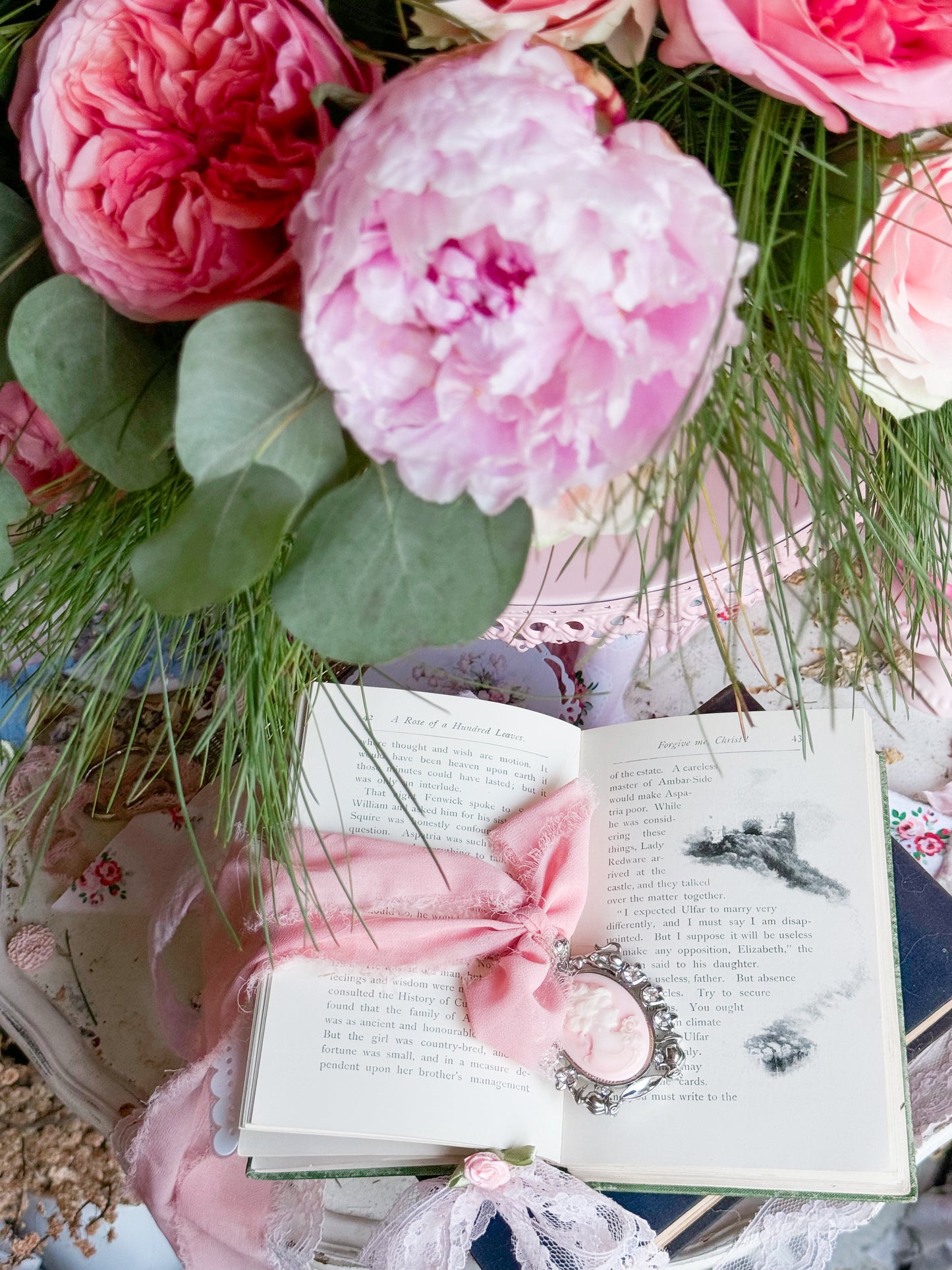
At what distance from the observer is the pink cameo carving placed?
533 mm

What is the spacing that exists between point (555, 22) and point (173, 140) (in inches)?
4.0

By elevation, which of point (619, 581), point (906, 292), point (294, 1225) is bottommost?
point (294, 1225)

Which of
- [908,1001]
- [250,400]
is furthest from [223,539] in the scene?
[908,1001]

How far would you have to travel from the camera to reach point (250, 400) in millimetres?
237

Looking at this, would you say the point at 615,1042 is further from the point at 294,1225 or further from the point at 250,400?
the point at 250,400

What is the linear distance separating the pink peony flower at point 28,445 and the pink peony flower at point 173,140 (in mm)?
87

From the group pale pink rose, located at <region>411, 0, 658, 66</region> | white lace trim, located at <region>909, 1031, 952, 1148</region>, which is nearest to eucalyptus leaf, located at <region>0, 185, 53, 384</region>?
pale pink rose, located at <region>411, 0, 658, 66</region>

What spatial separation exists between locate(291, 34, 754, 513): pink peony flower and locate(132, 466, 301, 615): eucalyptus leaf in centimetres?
3

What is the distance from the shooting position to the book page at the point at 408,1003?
0.50 meters

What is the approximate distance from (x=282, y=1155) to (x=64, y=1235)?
465mm

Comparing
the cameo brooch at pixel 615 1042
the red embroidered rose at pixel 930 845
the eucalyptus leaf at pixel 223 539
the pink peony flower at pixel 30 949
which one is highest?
the eucalyptus leaf at pixel 223 539

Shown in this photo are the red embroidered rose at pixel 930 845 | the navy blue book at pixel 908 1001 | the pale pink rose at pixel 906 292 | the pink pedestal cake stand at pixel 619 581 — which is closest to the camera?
the pale pink rose at pixel 906 292

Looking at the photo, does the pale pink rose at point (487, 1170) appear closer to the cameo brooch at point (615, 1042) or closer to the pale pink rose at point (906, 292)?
the cameo brooch at point (615, 1042)

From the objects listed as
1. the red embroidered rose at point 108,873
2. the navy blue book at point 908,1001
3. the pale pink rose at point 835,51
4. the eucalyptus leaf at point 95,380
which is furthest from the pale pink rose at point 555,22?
the red embroidered rose at point 108,873
